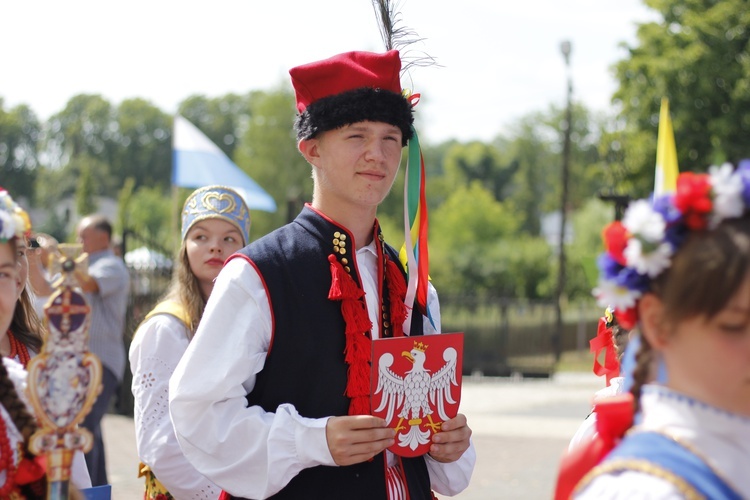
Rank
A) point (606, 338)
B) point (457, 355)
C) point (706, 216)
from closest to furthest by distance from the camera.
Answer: point (706, 216) < point (457, 355) < point (606, 338)

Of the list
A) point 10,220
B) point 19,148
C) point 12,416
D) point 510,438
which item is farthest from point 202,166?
point 19,148

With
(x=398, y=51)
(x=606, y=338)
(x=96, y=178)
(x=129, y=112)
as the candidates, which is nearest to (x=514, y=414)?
(x=606, y=338)

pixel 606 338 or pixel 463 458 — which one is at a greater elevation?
pixel 606 338

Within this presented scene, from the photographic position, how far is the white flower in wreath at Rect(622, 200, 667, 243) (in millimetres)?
1723

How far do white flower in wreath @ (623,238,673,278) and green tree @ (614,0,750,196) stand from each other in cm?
2675

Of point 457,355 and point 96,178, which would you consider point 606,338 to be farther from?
point 96,178

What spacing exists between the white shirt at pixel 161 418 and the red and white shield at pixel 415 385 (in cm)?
115

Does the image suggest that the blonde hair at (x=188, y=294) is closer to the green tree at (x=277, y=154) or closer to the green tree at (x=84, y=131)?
the green tree at (x=277, y=154)

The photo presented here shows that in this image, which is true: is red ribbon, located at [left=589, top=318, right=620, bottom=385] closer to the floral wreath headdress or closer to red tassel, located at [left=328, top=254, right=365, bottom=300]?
red tassel, located at [left=328, top=254, right=365, bottom=300]

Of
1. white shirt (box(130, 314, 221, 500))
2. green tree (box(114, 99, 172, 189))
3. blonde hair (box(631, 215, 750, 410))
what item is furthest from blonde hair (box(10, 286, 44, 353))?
green tree (box(114, 99, 172, 189))

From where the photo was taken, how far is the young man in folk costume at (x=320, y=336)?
2.69m

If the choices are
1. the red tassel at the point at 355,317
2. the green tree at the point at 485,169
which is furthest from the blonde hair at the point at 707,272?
the green tree at the point at 485,169

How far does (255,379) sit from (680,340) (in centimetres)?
143

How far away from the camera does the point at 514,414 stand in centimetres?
1320
